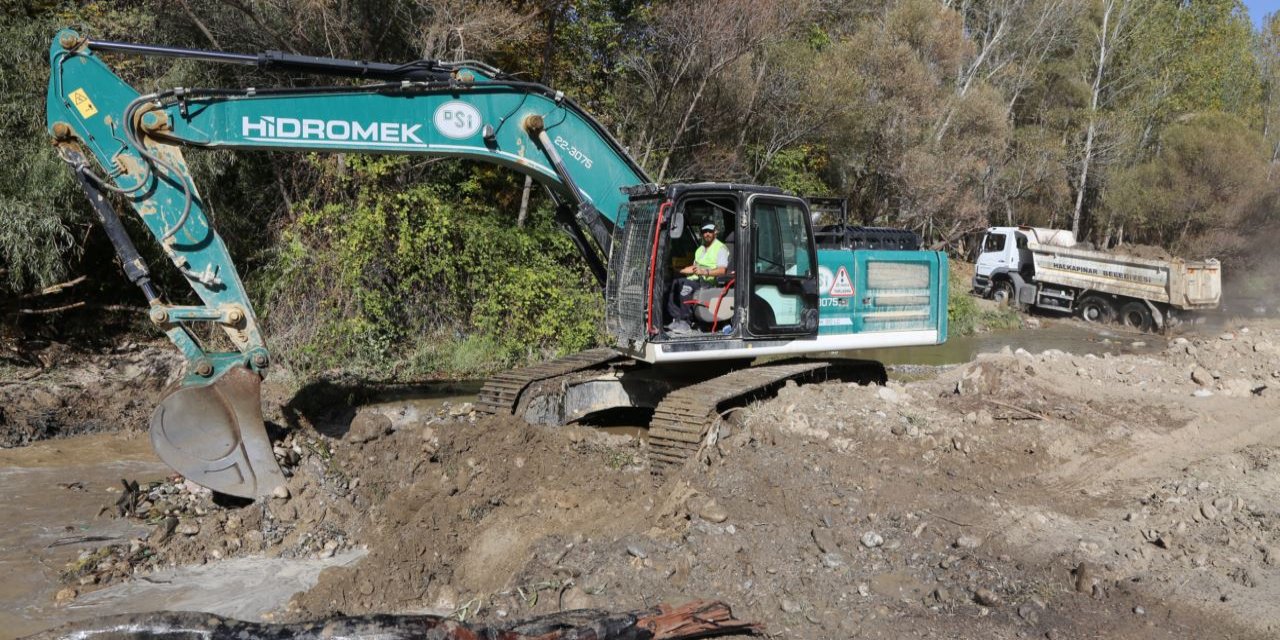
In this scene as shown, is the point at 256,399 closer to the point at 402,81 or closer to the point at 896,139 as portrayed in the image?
the point at 402,81

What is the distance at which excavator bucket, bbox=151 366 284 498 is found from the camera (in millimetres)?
6242

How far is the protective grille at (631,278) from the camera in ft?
24.3

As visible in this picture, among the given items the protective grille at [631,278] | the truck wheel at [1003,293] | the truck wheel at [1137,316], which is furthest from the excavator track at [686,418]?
the truck wheel at [1003,293]

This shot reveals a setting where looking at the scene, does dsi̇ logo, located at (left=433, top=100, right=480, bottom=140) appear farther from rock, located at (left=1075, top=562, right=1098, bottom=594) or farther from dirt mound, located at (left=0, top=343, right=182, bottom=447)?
rock, located at (left=1075, top=562, right=1098, bottom=594)

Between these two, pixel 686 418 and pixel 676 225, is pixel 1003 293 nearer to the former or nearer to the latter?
pixel 676 225

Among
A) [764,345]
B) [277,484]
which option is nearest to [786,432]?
[764,345]

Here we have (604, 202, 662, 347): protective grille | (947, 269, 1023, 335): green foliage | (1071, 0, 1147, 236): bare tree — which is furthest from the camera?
(1071, 0, 1147, 236): bare tree

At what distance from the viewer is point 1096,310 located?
21.5m

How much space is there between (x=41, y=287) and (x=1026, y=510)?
36.2ft

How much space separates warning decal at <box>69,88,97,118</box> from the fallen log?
3551 mm

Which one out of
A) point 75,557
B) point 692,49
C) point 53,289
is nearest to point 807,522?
point 75,557

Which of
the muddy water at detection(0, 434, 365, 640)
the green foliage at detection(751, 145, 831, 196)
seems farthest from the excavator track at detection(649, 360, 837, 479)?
the green foliage at detection(751, 145, 831, 196)

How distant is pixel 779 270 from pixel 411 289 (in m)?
6.27

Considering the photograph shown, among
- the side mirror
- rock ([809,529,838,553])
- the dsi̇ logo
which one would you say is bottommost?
rock ([809,529,838,553])
